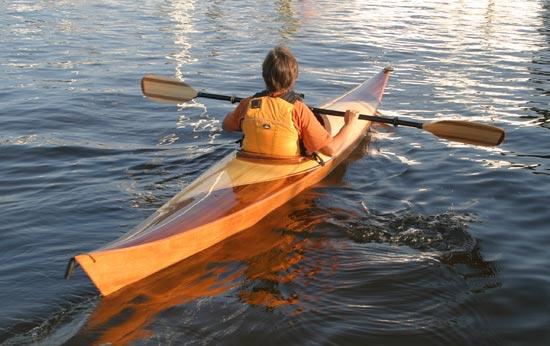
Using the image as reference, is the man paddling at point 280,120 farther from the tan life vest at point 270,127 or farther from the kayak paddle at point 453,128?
the kayak paddle at point 453,128

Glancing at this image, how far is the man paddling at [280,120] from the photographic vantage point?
499cm

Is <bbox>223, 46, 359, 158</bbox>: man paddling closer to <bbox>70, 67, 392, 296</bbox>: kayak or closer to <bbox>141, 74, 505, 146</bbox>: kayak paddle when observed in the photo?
<bbox>70, 67, 392, 296</bbox>: kayak

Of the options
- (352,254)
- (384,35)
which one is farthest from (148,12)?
(352,254)

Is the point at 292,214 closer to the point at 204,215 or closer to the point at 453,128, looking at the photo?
the point at 204,215

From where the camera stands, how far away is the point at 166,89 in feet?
22.7

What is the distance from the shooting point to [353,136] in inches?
288

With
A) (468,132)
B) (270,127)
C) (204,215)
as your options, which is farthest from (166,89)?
(468,132)

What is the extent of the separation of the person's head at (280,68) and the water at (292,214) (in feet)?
3.90

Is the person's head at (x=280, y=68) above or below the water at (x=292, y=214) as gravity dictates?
above

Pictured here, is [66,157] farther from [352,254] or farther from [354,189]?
[352,254]

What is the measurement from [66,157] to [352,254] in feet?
12.2

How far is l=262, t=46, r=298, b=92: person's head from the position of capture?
491 cm

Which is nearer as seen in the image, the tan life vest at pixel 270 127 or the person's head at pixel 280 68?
the person's head at pixel 280 68

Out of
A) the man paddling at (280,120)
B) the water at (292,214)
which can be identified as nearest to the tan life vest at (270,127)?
the man paddling at (280,120)
